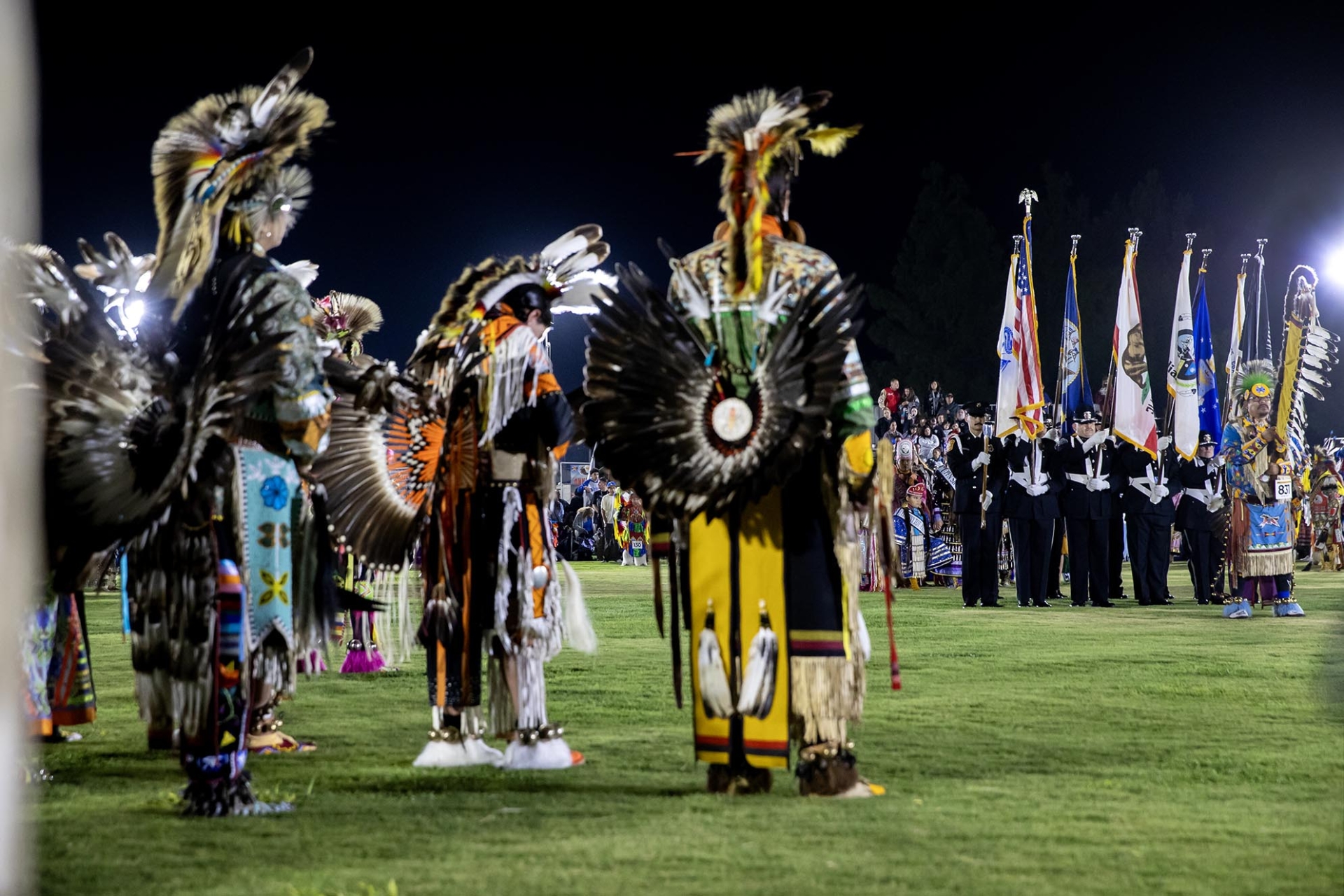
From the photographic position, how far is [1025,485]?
43.7 ft

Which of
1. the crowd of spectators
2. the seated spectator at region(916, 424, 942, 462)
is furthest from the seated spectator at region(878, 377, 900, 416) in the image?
the seated spectator at region(916, 424, 942, 462)

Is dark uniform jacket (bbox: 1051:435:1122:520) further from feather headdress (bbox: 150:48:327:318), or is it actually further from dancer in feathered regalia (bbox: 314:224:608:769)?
feather headdress (bbox: 150:48:327:318)

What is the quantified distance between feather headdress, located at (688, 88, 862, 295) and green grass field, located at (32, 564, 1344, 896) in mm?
1550

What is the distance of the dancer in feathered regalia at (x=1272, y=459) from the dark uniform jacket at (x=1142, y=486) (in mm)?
1052

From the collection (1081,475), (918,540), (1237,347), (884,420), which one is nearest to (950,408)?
(884,420)

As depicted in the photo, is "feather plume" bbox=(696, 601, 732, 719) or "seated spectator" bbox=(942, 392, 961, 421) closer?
"feather plume" bbox=(696, 601, 732, 719)

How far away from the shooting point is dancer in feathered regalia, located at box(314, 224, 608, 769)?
4.96m

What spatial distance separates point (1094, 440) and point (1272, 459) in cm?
186

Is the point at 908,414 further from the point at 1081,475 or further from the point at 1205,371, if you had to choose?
the point at 1081,475

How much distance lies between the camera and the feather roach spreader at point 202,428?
3.84 meters

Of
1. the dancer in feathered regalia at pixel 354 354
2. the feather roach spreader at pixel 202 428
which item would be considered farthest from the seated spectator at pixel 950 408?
the feather roach spreader at pixel 202 428

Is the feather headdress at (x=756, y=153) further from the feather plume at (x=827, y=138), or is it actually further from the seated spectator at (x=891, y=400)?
the seated spectator at (x=891, y=400)

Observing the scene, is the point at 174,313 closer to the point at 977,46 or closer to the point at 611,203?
the point at 611,203

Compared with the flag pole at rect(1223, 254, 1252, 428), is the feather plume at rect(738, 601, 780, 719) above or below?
below
